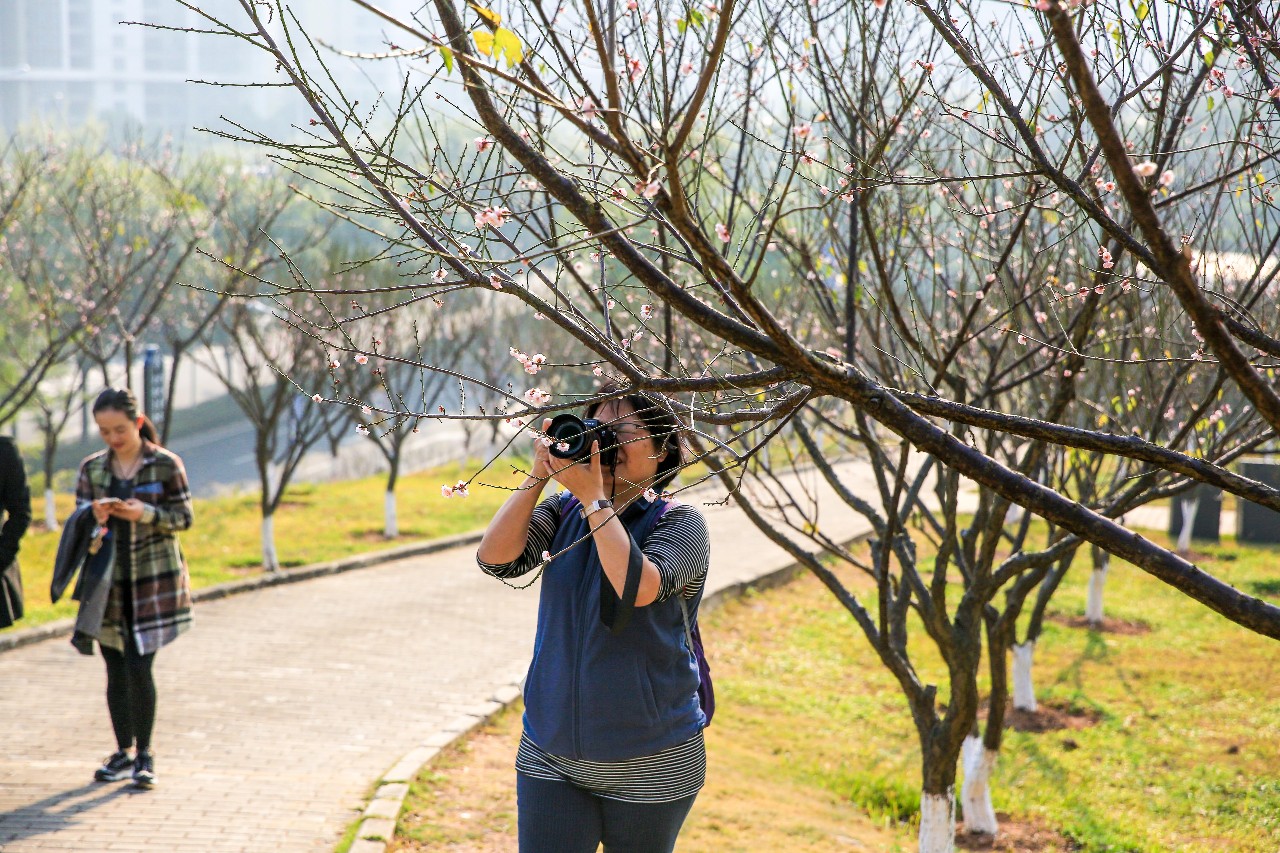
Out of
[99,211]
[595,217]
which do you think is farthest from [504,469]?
[595,217]

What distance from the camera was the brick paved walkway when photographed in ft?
16.0

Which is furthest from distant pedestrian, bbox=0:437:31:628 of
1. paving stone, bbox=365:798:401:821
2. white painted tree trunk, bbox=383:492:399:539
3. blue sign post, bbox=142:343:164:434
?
white painted tree trunk, bbox=383:492:399:539

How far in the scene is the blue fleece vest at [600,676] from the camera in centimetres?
270

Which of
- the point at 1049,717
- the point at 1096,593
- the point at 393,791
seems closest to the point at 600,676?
the point at 393,791

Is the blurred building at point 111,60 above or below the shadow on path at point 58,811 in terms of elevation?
above

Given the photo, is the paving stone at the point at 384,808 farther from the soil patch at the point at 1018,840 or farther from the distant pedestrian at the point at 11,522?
the soil patch at the point at 1018,840

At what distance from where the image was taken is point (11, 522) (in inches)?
200

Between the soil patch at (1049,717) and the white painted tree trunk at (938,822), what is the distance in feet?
12.1

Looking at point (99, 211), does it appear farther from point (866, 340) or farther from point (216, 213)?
point (866, 340)

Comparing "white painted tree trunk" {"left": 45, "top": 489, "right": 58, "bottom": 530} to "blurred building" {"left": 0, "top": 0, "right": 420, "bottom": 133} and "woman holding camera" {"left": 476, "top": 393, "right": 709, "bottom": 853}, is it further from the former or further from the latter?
"blurred building" {"left": 0, "top": 0, "right": 420, "bottom": 133}

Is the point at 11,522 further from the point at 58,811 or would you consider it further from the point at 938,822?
the point at 938,822

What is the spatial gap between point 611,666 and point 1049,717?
6.76 meters

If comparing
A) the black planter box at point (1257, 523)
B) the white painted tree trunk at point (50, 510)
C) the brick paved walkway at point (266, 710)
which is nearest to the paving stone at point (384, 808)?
the brick paved walkway at point (266, 710)

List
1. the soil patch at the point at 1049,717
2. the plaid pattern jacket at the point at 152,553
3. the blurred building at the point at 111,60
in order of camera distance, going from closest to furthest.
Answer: the plaid pattern jacket at the point at 152,553 → the soil patch at the point at 1049,717 → the blurred building at the point at 111,60
